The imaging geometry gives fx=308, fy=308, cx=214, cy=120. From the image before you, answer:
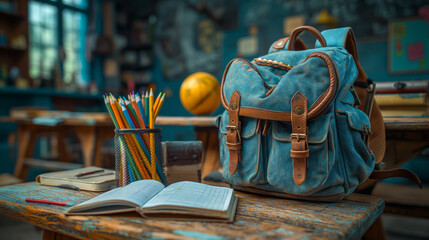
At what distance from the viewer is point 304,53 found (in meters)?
0.78

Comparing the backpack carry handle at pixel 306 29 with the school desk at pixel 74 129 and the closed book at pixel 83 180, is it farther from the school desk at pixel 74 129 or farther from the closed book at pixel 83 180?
the school desk at pixel 74 129

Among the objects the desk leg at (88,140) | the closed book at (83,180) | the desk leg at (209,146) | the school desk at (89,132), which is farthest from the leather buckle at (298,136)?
the desk leg at (88,140)

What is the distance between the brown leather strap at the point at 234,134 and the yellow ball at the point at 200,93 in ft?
2.38

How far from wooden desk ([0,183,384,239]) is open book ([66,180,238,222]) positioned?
2 centimetres

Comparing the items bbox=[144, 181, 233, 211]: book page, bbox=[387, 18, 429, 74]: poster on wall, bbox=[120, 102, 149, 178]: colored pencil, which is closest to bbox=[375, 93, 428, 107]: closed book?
bbox=[144, 181, 233, 211]: book page

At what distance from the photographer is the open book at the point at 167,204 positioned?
568 mm

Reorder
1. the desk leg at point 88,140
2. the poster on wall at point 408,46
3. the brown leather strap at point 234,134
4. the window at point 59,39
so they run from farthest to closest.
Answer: the window at point 59,39 < the poster on wall at point 408,46 < the desk leg at point 88,140 < the brown leather strap at point 234,134

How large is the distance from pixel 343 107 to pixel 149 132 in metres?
0.48

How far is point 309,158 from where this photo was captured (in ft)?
2.24

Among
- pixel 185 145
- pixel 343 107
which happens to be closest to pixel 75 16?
pixel 185 145

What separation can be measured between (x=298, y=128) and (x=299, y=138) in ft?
0.07

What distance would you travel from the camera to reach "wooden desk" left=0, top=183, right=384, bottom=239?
20.3 inches

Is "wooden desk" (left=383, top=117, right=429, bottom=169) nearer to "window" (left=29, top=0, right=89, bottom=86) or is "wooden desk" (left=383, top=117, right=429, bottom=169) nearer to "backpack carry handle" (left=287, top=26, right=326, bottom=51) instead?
"backpack carry handle" (left=287, top=26, right=326, bottom=51)

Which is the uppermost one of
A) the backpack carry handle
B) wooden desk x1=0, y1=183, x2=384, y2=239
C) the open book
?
the backpack carry handle
